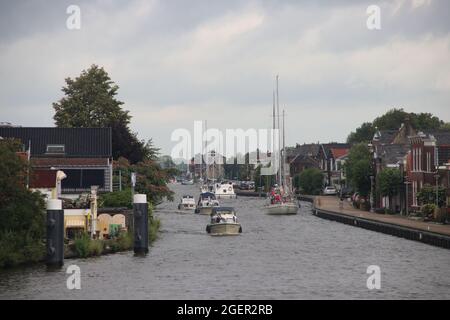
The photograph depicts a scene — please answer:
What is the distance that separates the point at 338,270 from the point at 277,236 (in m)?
28.1

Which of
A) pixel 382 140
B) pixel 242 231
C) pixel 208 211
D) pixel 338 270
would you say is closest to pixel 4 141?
pixel 338 270

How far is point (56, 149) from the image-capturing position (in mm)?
95750

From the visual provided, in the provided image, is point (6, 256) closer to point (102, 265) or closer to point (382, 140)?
point (102, 265)

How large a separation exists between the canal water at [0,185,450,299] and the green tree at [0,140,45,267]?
6.64 feet

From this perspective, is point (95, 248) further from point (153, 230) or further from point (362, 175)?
point (362, 175)

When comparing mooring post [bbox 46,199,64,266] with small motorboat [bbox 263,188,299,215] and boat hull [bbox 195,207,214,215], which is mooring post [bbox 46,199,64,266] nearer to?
small motorboat [bbox 263,188,299,215]

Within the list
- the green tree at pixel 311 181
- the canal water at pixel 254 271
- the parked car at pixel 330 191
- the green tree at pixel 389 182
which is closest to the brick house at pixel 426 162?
the green tree at pixel 389 182

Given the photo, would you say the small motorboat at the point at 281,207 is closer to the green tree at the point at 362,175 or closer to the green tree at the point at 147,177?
the green tree at the point at 362,175

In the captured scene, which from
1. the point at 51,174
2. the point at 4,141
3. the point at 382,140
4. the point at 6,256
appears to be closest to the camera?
the point at 6,256

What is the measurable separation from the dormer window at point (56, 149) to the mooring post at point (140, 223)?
2743 centimetres

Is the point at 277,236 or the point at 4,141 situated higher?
the point at 4,141
